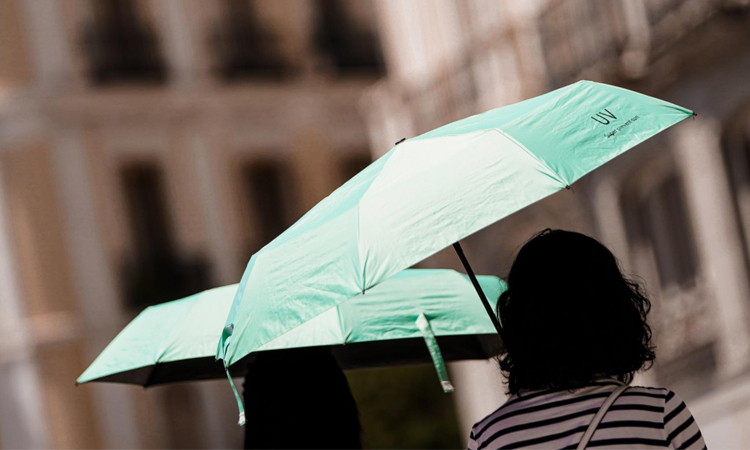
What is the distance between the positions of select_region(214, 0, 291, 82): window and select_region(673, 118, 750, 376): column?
583 inches

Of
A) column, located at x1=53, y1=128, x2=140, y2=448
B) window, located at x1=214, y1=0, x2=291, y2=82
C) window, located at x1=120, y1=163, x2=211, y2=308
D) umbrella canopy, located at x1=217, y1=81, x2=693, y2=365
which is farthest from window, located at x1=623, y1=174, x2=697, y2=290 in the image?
window, located at x1=214, y1=0, x2=291, y2=82

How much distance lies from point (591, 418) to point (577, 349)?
0.17 metres

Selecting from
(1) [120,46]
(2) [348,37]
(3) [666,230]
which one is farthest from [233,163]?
(3) [666,230]

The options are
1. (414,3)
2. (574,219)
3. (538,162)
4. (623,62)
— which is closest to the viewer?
(538,162)

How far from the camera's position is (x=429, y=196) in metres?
3.29

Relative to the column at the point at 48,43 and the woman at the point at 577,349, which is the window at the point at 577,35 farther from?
the column at the point at 48,43

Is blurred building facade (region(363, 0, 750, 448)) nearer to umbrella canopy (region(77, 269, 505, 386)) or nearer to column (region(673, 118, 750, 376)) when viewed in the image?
column (region(673, 118, 750, 376))

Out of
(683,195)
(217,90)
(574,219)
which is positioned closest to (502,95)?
(574,219)

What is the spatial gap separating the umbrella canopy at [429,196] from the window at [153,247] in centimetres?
2115

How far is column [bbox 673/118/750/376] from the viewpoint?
12461 mm

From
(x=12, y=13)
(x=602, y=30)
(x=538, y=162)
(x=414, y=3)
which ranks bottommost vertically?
(x=538, y=162)

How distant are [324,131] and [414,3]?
9837 mm

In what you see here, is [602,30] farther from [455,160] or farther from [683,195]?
[455,160]

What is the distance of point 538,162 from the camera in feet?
10.7
